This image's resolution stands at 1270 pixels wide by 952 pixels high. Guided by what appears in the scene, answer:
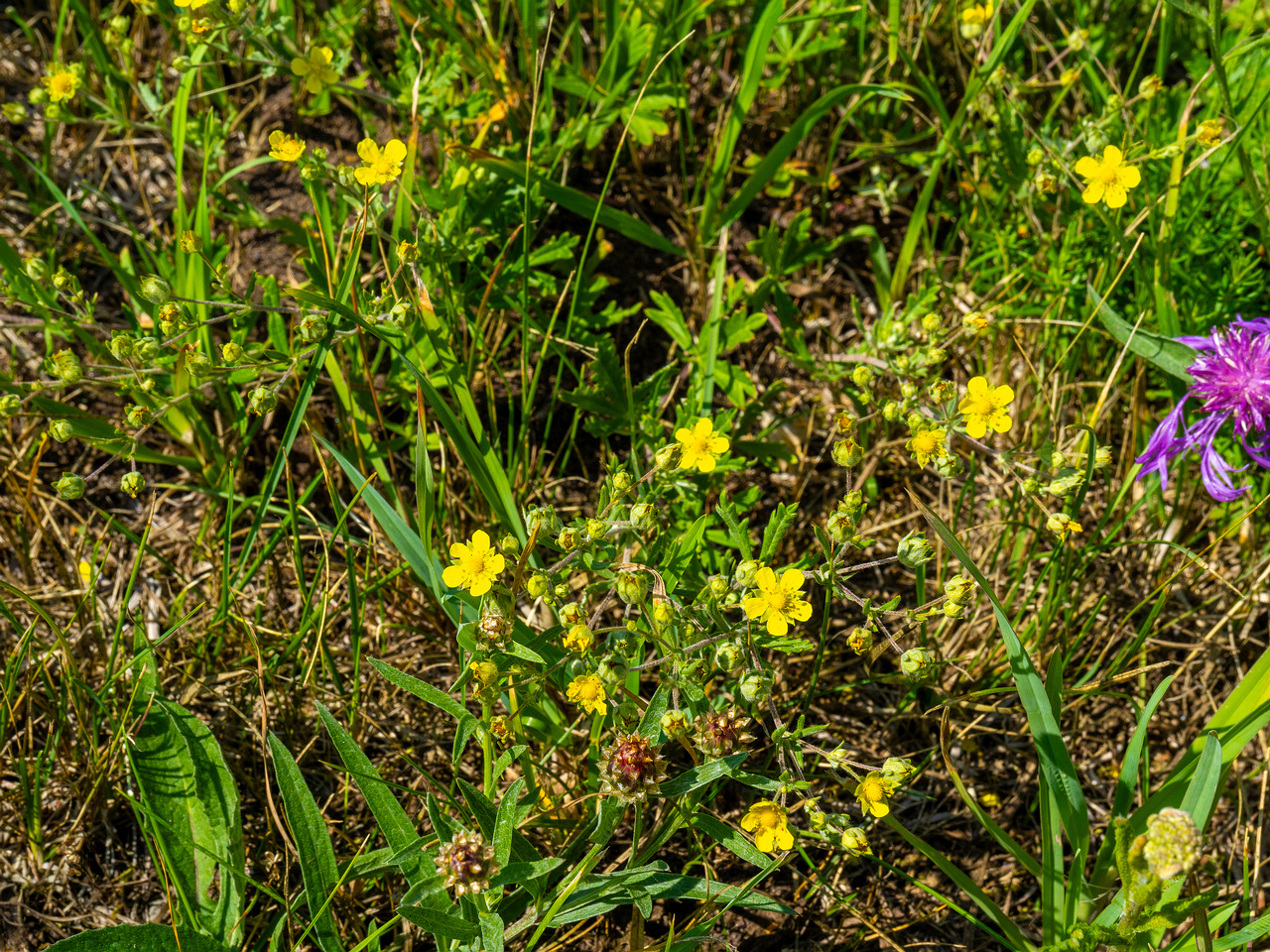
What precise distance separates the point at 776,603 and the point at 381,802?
0.99m

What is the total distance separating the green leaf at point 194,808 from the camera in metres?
2.20

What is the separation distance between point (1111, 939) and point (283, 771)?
67.4 inches

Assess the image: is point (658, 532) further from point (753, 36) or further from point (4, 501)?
point (4, 501)

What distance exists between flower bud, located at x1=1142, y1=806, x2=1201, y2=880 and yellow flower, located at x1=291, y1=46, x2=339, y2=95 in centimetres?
256

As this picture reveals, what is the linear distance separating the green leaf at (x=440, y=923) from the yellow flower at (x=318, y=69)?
2065mm

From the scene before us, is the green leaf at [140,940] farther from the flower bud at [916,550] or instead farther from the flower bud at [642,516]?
the flower bud at [916,550]

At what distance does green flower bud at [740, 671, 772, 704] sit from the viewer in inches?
72.8

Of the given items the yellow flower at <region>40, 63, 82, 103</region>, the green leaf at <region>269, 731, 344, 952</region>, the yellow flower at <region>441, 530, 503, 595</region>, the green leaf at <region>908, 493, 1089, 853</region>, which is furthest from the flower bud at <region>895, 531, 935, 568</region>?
the yellow flower at <region>40, 63, 82, 103</region>

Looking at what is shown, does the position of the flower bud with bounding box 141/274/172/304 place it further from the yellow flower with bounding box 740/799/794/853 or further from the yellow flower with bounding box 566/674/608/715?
the yellow flower with bounding box 740/799/794/853

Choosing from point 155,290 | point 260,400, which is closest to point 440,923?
point 260,400

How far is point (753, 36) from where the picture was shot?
2.73 m

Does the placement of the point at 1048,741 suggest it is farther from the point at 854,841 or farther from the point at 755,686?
the point at 755,686

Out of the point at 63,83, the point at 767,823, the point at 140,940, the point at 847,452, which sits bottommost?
the point at 140,940

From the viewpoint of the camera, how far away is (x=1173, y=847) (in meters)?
1.49
